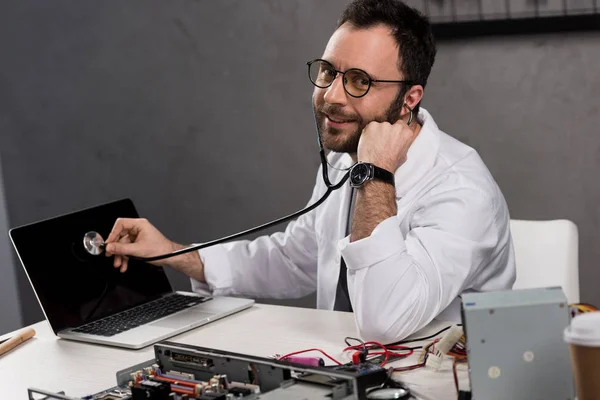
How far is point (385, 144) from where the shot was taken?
1780 millimetres

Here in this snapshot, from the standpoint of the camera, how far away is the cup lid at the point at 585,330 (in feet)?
3.30

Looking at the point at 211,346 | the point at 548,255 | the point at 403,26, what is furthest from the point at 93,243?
the point at 548,255

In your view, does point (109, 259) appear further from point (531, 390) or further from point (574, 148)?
point (574, 148)

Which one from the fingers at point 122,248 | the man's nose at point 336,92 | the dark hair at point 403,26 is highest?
the dark hair at point 403,26

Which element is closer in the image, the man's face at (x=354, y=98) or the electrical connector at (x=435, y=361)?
the electrical connector at (x=435, y=361)

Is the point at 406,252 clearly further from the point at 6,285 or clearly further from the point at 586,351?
the point at 6,285

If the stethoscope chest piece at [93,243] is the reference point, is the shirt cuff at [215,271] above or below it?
below

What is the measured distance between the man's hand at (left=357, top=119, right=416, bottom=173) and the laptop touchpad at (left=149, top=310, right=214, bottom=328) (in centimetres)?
46

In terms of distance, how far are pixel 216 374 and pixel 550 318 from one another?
1.65 ft

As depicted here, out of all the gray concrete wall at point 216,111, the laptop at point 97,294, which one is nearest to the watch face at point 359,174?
the laptop at point 97,294

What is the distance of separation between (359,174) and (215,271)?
509 millimetres

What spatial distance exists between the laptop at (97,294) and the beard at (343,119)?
396mm

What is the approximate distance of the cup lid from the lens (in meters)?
1.01

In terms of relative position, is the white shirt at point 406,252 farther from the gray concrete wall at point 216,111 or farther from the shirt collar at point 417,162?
the gray concrete wall at point 216,111
